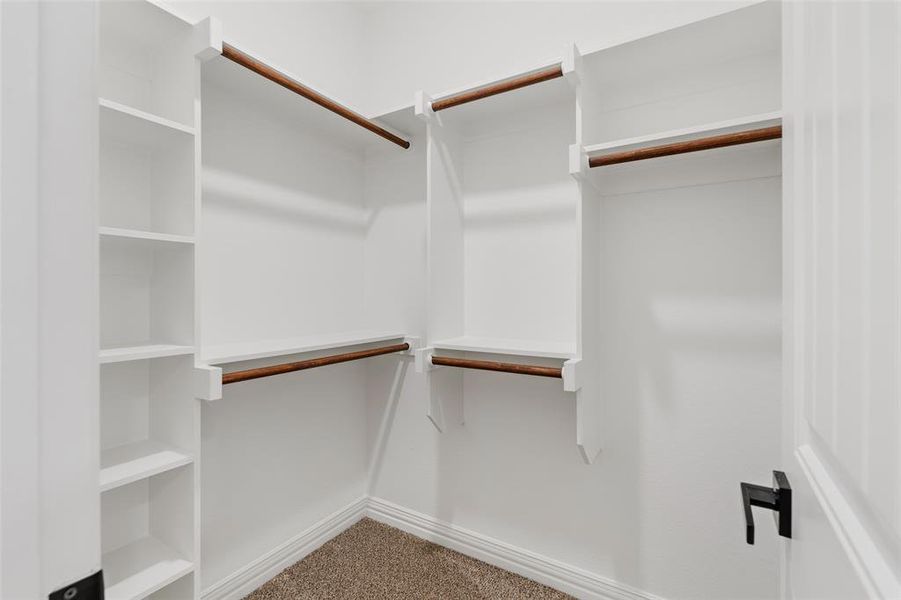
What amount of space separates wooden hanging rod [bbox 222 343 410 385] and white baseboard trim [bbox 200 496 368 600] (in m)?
0.78

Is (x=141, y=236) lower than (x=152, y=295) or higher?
higher

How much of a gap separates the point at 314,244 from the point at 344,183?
34 cm

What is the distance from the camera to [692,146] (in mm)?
1174

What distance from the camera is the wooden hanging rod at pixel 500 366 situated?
1.36m

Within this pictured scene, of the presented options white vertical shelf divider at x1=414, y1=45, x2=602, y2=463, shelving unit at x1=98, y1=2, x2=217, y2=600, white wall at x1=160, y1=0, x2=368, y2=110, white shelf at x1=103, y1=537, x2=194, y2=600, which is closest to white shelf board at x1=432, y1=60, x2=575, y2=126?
white vertical shelf divider at x1=414, y1=45, x2=602, y2=463

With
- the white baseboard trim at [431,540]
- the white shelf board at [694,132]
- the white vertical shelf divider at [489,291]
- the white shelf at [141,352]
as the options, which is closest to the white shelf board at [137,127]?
the white shelf at [141,352]

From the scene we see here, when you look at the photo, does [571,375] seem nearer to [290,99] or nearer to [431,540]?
[431,540]

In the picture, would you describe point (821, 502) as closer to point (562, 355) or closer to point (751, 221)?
point (562, 355)

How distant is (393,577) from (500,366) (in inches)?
36.4

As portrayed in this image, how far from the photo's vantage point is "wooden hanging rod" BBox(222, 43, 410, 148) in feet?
4.14

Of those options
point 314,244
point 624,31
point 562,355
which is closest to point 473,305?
point 562,355

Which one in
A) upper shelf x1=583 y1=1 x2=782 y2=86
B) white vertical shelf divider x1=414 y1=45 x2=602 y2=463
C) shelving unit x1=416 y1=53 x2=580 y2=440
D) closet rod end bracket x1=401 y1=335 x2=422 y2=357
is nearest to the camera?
upper shelf x1=583 y1=1 x2=782 y2=86

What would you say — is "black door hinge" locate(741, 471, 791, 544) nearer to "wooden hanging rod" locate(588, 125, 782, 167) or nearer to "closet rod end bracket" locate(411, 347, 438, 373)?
"wooden hanging rod" locate(588, 125, 782, 167)

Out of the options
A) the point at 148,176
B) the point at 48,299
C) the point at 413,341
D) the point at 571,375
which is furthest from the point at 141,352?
the point at 571,375
